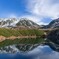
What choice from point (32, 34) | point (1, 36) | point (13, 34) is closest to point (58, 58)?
point (1, 36)

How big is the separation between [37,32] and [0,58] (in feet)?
494

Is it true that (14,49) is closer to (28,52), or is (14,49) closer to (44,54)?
(28,52)

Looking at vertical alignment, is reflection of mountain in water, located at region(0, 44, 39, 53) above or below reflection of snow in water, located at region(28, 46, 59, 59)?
above

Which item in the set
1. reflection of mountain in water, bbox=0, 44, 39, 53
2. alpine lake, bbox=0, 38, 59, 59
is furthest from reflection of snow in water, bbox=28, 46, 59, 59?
reflection of mountain in water, bbox=0, 44, 39, 53

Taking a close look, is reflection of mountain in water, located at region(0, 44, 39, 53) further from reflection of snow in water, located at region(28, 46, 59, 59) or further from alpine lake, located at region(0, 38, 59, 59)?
reflection of snow in water, located at region(28, 46, 59, 59)

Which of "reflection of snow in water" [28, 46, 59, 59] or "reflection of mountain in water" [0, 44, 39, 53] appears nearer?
"reflection of snow in water" [28, 46, 59, 59]

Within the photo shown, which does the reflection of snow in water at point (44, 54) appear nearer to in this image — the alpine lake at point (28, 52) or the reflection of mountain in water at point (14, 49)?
the alpine lake at point (28, 52)

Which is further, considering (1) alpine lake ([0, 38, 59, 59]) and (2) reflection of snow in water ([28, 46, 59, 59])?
(1) alpine lake ([0, 38, 59, 59])

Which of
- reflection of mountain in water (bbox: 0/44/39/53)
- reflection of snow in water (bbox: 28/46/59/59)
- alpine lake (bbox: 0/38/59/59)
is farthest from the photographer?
reflection of mountain in water (bbox: 0/44/39/53)

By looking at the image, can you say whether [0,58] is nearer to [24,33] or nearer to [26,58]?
[26,58]

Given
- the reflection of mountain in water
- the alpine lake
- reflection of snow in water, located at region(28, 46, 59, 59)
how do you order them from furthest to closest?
the reflection of mountain in water
the alpine lake
reflection of snow in water, located at region(28, 46, 59, 59)

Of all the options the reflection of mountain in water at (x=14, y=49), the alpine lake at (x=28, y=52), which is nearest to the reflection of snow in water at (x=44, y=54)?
the alpine lake at (x=28, y=52)

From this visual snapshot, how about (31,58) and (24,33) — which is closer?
(31,58)

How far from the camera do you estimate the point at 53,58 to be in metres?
40.3
